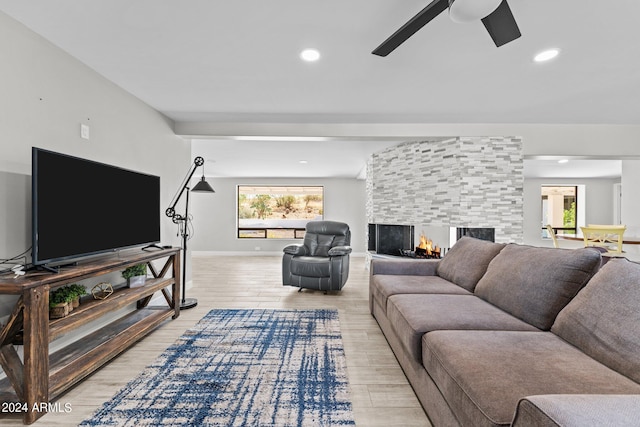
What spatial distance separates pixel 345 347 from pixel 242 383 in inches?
35.1

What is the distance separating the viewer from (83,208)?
87.7 inches

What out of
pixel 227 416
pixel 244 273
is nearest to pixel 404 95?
pixel 227 416

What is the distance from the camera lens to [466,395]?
1159 millimetres

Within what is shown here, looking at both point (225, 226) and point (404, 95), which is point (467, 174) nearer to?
point (404, 95)

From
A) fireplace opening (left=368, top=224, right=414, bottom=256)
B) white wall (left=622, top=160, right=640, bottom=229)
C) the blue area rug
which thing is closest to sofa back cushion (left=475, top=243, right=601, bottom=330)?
the blue area rug

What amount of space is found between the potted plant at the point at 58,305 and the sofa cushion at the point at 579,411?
8.01ft

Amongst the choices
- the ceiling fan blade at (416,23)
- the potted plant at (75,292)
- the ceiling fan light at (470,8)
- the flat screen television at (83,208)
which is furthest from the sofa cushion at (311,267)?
the ceiling fan light at (470,8)

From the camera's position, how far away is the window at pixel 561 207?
8.79m

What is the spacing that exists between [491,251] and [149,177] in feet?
10.6

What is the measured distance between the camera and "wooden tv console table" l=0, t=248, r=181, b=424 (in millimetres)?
1628

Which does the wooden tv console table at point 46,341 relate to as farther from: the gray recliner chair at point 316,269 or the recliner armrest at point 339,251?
the recliner armrest at point 339,251

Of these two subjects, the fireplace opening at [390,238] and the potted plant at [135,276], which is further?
the fireplace opening at [390,238]

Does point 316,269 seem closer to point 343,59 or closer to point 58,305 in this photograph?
point 343,59

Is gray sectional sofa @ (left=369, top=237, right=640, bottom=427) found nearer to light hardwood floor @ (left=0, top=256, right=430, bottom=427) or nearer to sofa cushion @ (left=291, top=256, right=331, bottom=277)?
light hardwood floor @ (left=0, top=256, right=430, bottom=427)
